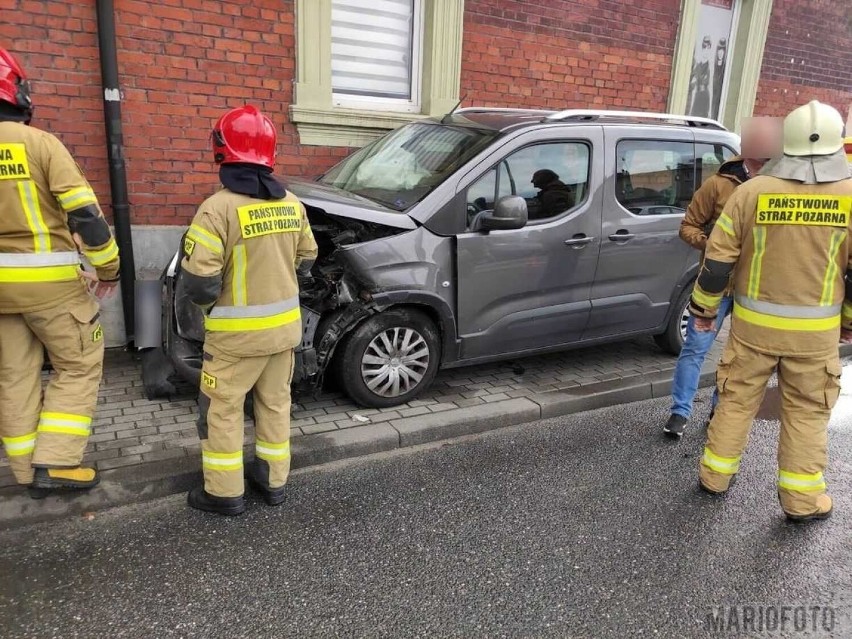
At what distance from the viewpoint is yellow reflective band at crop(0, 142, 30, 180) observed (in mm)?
2609

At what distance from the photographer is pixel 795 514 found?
10.0ft

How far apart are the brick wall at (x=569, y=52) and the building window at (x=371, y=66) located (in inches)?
12.7

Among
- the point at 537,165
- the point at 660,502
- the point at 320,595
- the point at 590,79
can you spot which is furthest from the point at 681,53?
the point at 320,595

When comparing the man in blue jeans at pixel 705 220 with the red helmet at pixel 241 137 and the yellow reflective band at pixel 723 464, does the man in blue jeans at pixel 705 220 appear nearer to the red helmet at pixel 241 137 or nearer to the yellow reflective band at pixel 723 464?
the yellow reflective band at pixel 723 464

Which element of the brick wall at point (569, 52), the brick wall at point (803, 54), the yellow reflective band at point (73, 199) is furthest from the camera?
the brick wall at point (803, 54)

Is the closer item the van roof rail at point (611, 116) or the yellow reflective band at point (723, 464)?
the yellow reflective band at point (723, 464)

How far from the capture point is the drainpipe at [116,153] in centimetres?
463

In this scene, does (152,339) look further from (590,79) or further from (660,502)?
(590,79)

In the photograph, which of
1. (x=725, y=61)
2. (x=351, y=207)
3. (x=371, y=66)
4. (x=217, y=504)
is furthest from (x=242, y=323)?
(x=725, y=61)

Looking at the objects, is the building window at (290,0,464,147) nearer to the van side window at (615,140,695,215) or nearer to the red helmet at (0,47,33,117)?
the van side window at (615,140,695,215)

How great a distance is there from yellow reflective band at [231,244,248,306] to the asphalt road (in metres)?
1.07

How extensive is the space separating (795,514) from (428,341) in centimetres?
223

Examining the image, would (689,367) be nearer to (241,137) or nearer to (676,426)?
(676,426)

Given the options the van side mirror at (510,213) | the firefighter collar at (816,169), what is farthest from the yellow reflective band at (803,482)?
the van side mirror at (510,213)
